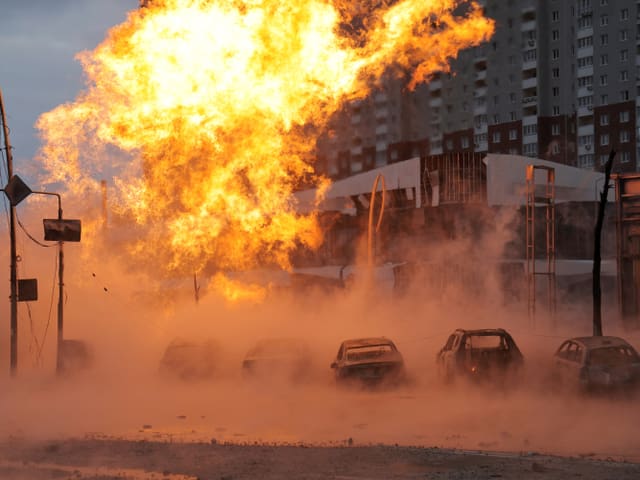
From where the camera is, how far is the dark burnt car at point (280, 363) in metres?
23.2

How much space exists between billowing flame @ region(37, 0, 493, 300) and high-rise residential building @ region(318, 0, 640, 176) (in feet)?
161

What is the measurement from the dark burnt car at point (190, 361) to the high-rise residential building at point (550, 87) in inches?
2463

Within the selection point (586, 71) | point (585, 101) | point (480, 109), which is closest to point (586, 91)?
point (585, 101)

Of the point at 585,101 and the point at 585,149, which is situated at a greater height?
the point at 585,101

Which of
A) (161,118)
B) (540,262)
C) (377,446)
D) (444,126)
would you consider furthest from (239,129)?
(444,126)

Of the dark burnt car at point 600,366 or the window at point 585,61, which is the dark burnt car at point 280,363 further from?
the window at point 585,61

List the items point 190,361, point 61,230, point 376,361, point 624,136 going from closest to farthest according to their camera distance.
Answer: point 376,361
point 190,361
point 61,230
point 624,136

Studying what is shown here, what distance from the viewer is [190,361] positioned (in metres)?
25.1

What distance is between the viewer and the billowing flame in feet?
103

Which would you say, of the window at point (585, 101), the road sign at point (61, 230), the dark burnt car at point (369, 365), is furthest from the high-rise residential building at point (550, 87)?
the dark burnt car at point (369, 365)

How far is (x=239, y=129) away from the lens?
35.0 meters

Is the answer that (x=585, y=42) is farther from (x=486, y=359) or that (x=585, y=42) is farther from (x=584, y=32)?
(x=486, y=359)

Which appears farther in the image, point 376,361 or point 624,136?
point 624,136

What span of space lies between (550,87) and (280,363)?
262 ft
